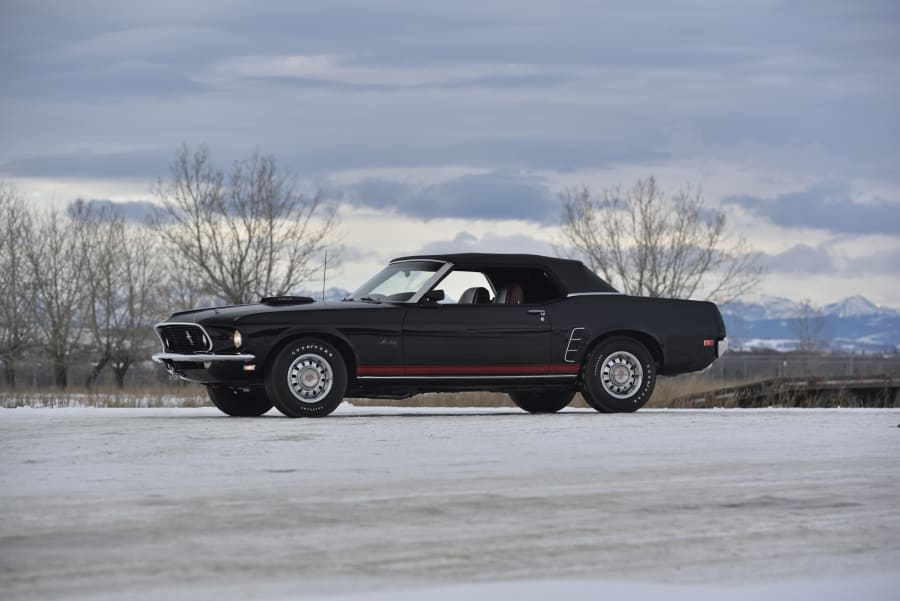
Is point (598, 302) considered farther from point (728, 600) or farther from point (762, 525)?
point (728, 600)

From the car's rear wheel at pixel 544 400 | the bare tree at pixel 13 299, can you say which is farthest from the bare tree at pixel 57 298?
the car's rear wheel at pixel 544 400

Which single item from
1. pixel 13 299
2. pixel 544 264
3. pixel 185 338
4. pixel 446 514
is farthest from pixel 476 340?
pixel 13 299

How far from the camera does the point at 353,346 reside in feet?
46.9

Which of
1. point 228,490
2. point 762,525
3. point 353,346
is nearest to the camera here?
point 762,525

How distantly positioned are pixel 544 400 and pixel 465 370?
7.18 feet

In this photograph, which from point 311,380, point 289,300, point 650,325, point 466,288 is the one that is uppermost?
point 466,288

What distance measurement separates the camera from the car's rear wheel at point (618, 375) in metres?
15.3

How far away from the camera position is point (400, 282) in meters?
15.2

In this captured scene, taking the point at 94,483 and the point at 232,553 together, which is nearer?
the point at 232,553

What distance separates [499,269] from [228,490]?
744cm

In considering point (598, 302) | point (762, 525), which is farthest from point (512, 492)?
point (598, 302)

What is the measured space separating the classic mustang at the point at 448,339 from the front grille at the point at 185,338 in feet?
0.06

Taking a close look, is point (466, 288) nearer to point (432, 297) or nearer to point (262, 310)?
point (432, 297)

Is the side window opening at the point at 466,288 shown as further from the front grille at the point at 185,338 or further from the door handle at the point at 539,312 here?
the front grille at the point at 185,338
